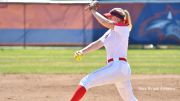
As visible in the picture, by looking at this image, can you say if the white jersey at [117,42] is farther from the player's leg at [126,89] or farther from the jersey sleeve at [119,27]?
the player's leg at [126,89]

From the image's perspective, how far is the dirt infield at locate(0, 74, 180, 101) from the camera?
13.0 m

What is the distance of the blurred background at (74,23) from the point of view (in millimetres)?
33156

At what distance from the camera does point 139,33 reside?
33.3 m

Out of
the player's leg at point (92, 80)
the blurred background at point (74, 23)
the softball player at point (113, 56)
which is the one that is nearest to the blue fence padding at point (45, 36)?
the blurred background at point (74, 23)

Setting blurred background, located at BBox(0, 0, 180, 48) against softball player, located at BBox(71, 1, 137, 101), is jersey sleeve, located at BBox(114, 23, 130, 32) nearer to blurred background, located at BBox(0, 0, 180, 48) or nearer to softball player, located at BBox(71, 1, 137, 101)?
softball player, located at BBox(71, 1, 137, 101)

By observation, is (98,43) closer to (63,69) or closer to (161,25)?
(63,69)

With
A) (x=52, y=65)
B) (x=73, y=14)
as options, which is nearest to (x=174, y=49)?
(x=73, y=14)

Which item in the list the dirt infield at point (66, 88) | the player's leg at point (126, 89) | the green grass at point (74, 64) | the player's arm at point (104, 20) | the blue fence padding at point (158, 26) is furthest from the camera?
the blue fence padding at point (158, 26)

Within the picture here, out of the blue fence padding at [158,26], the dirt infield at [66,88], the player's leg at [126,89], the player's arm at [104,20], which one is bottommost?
the blue fence padding at [158,26]

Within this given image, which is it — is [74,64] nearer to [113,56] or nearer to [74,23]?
[74,23]

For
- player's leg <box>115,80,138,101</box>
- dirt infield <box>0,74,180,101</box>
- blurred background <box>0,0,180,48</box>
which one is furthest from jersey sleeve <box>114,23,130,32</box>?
blurred background <box>0,0,180,48</box>

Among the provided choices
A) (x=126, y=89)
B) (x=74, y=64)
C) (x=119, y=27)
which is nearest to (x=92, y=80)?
(x=126, y=89)

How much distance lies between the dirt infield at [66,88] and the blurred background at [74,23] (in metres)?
15.5

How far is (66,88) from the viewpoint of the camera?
48.1 ft
